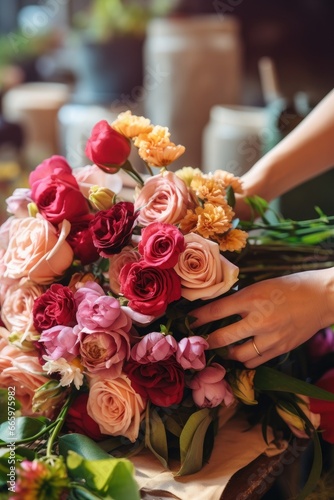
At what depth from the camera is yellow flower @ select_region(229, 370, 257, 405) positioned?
69cm

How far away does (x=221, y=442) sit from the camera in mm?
723

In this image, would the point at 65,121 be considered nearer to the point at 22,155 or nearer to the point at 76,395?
the point at 22,155

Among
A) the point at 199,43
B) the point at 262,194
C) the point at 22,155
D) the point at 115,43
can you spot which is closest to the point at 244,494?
the point at 262,194

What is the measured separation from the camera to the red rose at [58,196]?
28.0 inches

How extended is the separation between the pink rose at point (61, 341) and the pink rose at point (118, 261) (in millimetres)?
70

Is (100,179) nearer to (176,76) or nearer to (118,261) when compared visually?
(118,261)

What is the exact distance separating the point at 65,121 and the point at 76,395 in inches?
58.6

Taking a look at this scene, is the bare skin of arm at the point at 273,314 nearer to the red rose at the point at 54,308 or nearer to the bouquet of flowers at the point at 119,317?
the bouquet of flowers at the point at 119,317

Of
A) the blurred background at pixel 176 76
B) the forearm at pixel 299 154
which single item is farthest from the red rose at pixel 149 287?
the blurred background at pixel 176 76

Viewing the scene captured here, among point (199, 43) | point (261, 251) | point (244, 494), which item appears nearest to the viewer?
point (244, 494)

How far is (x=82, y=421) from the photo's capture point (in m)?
0.69

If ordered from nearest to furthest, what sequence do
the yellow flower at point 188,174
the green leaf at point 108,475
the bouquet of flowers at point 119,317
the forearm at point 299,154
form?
the green leaf at point 108,475 < the bouquet of flowers at point 119,317 < the yellow flower at point 188,174 < the forearm at point 299,154

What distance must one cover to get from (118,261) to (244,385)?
184mm

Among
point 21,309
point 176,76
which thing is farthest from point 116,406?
point 176,76
